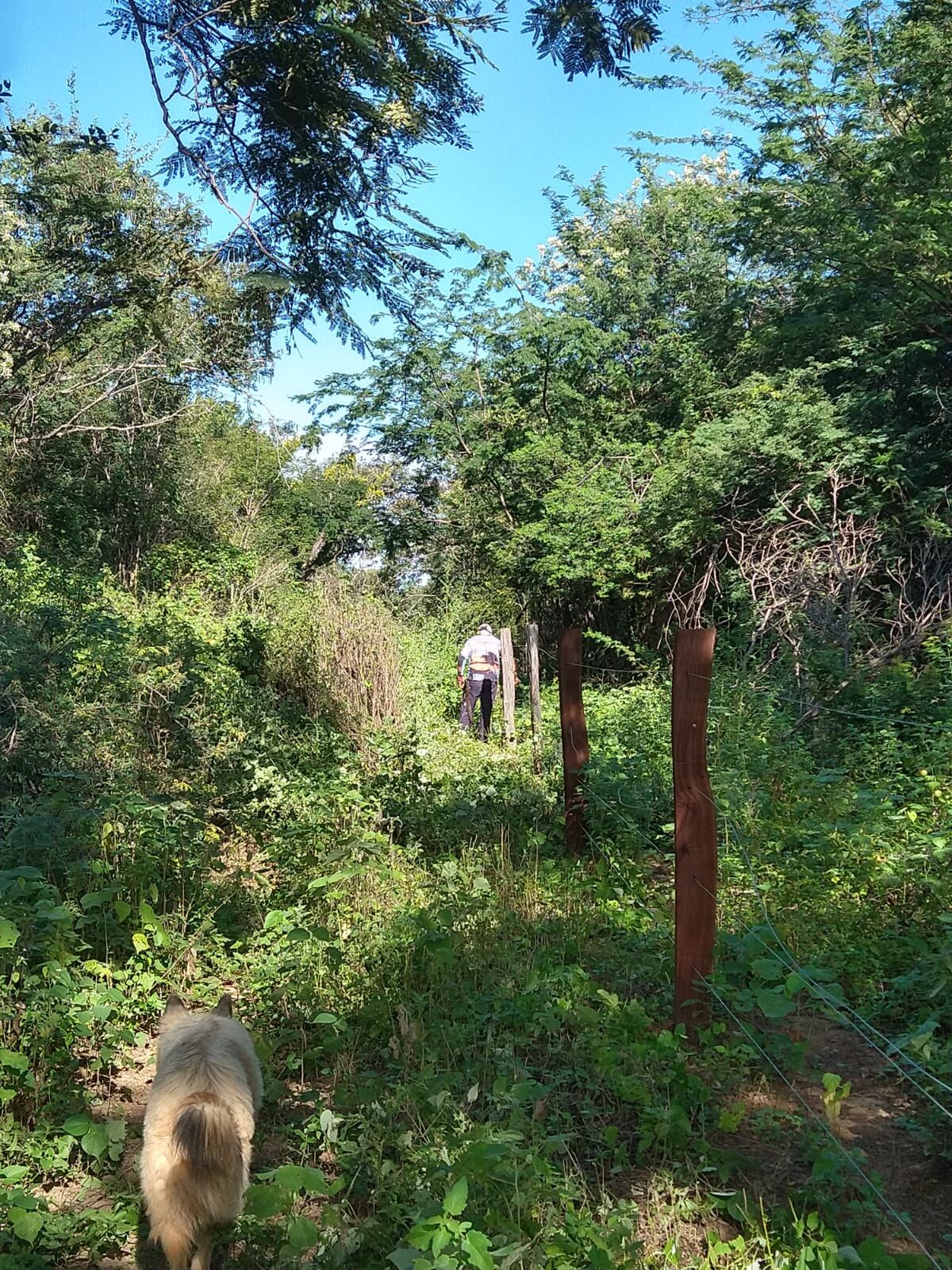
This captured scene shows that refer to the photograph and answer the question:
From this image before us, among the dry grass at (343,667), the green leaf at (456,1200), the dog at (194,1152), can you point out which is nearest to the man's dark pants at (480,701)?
the dry grass at (343,667)

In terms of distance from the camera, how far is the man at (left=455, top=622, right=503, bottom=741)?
11.1 m

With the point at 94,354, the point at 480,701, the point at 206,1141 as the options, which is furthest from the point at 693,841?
the point at 94,354

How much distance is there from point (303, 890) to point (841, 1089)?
3270 mm

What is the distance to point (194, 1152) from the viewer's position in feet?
8.32

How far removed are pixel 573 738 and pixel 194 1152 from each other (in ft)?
13.0

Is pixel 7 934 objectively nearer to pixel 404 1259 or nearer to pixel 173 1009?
pixel 173 1009

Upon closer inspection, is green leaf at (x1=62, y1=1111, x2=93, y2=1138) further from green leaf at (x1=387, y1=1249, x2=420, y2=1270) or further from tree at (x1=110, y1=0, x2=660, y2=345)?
tree at (x1=110, y1=0, x2=660, y2=345)

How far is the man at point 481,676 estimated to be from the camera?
11141mm

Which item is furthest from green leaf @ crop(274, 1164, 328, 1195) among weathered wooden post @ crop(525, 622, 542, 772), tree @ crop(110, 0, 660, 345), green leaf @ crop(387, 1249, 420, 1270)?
weathered wooden post @ crop(525, 622, 542, 772)

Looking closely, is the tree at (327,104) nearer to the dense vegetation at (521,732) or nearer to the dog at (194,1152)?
the dense vegetation at (521,732)

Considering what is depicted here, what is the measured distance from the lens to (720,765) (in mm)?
6402

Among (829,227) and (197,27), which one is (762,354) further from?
(197,27)

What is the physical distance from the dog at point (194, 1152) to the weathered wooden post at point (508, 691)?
7.57 m

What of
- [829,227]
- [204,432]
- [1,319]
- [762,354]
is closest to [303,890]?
[829,227]
